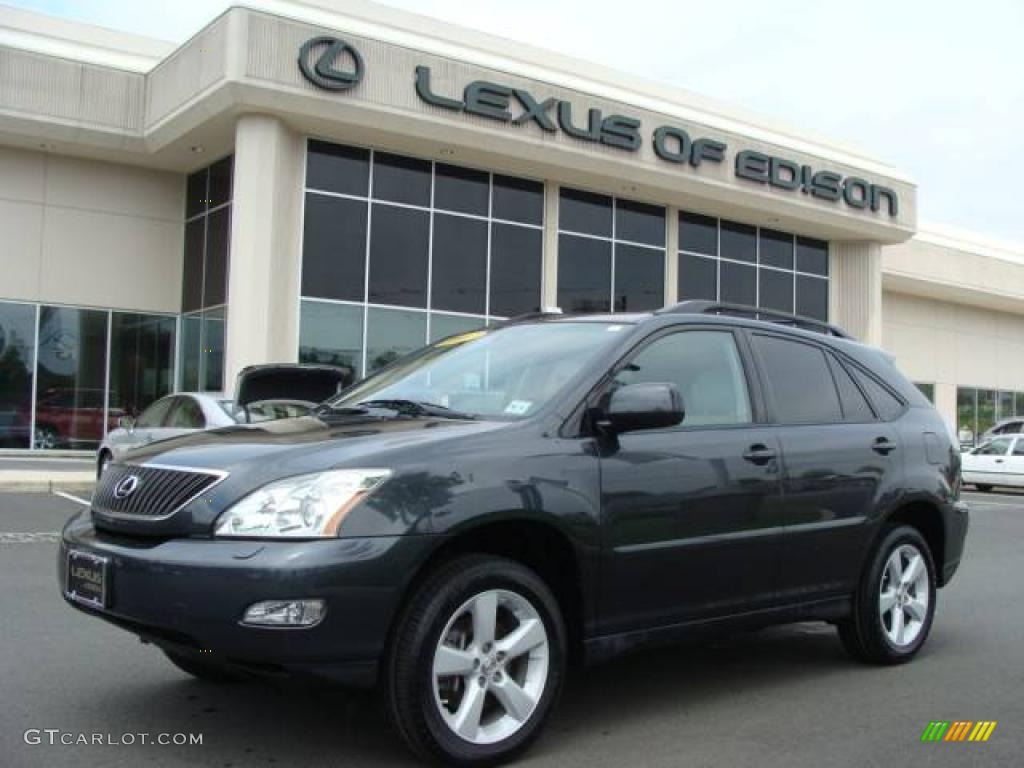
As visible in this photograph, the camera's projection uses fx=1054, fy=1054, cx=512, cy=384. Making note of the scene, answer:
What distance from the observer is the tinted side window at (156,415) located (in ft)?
40.5

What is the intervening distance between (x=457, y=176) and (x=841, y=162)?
10.8 meters

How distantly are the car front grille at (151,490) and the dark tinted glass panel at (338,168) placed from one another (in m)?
17.2

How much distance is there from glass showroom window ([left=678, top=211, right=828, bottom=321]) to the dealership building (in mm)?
164

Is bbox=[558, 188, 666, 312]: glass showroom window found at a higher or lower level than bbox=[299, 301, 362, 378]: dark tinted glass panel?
higher

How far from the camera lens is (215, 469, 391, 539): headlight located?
3486 mm

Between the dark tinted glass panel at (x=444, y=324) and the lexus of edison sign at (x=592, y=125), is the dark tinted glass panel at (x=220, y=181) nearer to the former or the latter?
the lexus of edison sign at (x=592, y=125)

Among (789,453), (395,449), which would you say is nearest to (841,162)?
(789,453)

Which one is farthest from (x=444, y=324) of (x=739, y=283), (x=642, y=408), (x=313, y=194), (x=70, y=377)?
(x=642, y=408)

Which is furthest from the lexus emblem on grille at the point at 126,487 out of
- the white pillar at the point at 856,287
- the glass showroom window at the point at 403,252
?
the white pillar at the point at 856,287

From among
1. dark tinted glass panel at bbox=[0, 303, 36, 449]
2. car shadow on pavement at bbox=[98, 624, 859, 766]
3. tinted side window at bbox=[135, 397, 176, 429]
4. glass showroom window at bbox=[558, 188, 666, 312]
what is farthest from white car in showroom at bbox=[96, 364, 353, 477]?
glass showroom window at bbox=[558, 188, 666, 312]

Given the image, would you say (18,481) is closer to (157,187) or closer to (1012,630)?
(157,187)

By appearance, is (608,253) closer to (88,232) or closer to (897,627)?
(88,232)

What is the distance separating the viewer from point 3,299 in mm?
21250

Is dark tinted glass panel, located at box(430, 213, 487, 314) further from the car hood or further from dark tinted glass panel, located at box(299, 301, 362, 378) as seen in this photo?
the car hood
